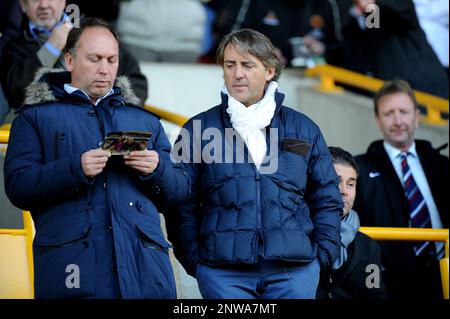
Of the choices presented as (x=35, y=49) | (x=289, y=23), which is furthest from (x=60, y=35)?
(x=289, y=23)

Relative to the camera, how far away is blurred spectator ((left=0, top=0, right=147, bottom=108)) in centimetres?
902

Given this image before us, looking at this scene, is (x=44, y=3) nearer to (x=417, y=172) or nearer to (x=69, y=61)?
(x=69, y=61)

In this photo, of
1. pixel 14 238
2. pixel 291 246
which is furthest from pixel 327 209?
pixel 14 238

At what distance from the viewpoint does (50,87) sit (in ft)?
22.3

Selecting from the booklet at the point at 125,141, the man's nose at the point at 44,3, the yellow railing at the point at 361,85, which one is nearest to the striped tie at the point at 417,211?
the yellow railing at the point at 361,85

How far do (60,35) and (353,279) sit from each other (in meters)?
2.81

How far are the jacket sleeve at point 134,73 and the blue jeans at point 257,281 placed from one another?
289 centimetres

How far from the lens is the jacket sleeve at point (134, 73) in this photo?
31.1 feet

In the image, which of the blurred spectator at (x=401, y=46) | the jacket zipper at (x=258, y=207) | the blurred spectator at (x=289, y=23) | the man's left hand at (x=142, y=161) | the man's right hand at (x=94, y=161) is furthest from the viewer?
the blurred spectator at (x=289, y=23)

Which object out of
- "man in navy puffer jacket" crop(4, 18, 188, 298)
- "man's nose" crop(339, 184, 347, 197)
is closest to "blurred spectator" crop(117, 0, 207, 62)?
"man's nose" crop(339, 184, 347, 197)

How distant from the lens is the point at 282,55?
12.7 m

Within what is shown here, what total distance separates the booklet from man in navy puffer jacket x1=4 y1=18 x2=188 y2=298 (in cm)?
4

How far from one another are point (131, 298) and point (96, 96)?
1.08 m

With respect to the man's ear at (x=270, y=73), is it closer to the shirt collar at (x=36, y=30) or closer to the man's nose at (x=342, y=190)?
the man's nose at (x=342, y=190)
